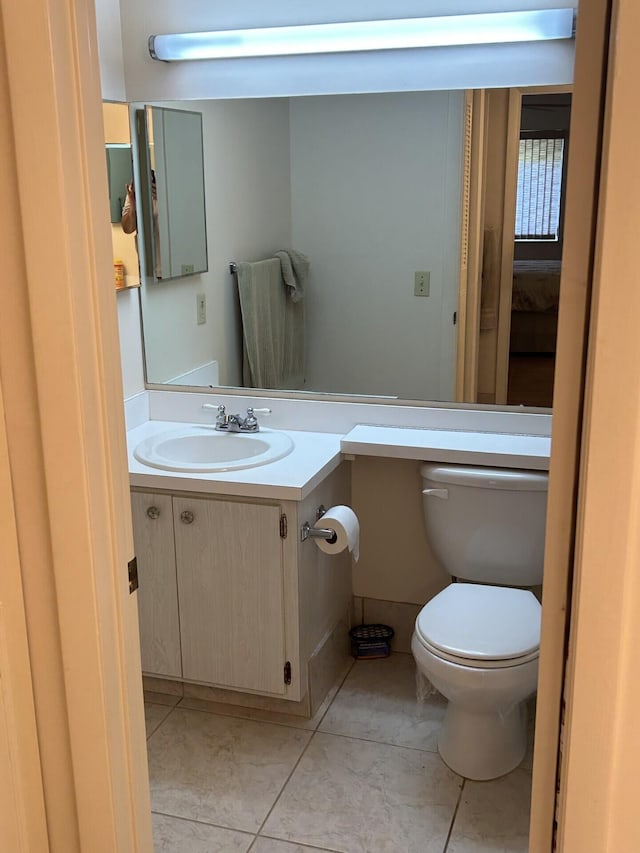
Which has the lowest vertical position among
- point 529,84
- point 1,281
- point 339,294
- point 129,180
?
point 339,294

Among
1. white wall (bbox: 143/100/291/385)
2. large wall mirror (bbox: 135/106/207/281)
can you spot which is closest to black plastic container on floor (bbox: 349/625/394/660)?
white wall (bbox: 143/100/291/385)

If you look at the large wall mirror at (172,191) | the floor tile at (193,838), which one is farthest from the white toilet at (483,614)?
the large wall mirror at (172,191)

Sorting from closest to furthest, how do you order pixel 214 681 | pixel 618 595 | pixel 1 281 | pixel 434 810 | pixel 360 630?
1. pixel 618 595
2. pixel 1 281
3. pixel 434 810
4. pixel 214 681
5. pixel 360 630

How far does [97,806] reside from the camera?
134 centimetres

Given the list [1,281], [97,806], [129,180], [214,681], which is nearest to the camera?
[1,281]

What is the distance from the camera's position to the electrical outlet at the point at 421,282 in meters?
2.64

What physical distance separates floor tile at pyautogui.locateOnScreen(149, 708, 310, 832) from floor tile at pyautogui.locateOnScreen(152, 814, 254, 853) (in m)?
0.03

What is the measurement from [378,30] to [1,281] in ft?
5.46

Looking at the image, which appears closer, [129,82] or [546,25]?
[546,25]

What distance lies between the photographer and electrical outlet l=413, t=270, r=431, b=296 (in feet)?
8.68

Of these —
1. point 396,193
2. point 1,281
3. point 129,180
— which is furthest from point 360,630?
point 1,281

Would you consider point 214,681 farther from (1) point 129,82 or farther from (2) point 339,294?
(1) point 129,82

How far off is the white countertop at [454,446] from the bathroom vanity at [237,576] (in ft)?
0.36

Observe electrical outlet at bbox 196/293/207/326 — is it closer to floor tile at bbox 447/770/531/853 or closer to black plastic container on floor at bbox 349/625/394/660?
black plastic container on floor at bbox 349/625/394/660
